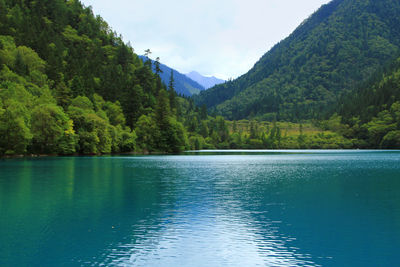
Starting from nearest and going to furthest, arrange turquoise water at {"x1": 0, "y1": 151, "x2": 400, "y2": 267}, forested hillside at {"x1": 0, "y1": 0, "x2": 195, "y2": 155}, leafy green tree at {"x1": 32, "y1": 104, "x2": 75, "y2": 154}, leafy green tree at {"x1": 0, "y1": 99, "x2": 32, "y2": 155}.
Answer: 1. turquoise water at {"x1": 0, "y1": 151, "x2": 400, "y2": 267}
2. leafy green tree at {"x1": 0, "y1": 99, "x2": 32, "y2": 155}
3. leafy green tree at {"x1": 32, "y1": 104, "x2": 75, "y2": 154}
4. forested hillside at {"x1": 0, "y1": 0, "x2": 195, "y2": 155}

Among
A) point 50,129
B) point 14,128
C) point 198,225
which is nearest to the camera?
point 198,225

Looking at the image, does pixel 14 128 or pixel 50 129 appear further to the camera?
pixel 50 129

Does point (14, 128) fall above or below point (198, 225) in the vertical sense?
above

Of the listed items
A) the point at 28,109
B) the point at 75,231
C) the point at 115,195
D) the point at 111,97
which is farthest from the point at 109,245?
the point at 111,97

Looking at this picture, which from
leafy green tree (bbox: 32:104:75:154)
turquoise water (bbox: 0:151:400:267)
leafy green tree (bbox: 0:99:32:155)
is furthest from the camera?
leafy green tree (bbox: 32:104:75:154)

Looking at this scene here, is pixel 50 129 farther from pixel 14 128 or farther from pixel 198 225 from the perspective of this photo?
pixel 198 225

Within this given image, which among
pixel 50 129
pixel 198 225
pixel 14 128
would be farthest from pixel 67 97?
pixel 198 225

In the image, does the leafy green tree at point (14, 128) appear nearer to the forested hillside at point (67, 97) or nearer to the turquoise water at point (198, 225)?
the forested hillside at point (67, 97)

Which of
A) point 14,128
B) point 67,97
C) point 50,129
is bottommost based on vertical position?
point 14,128

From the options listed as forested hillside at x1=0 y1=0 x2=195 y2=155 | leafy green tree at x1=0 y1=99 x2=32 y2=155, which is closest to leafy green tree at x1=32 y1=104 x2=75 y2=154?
forested hillside at x1=0 y1=0 x2=195 y2=155

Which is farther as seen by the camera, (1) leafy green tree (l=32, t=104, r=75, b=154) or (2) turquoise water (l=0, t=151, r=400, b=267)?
(1) leafy green tree (l=32, t=104, r=75, b=154)

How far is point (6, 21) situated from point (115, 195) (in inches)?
6155

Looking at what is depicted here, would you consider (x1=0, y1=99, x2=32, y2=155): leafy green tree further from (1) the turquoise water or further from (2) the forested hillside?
(1) the turquoise water

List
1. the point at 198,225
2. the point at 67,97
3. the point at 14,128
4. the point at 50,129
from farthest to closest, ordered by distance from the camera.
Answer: the point at 67,97
the point at 50,129
the point at 14,128
the point at 198,225
